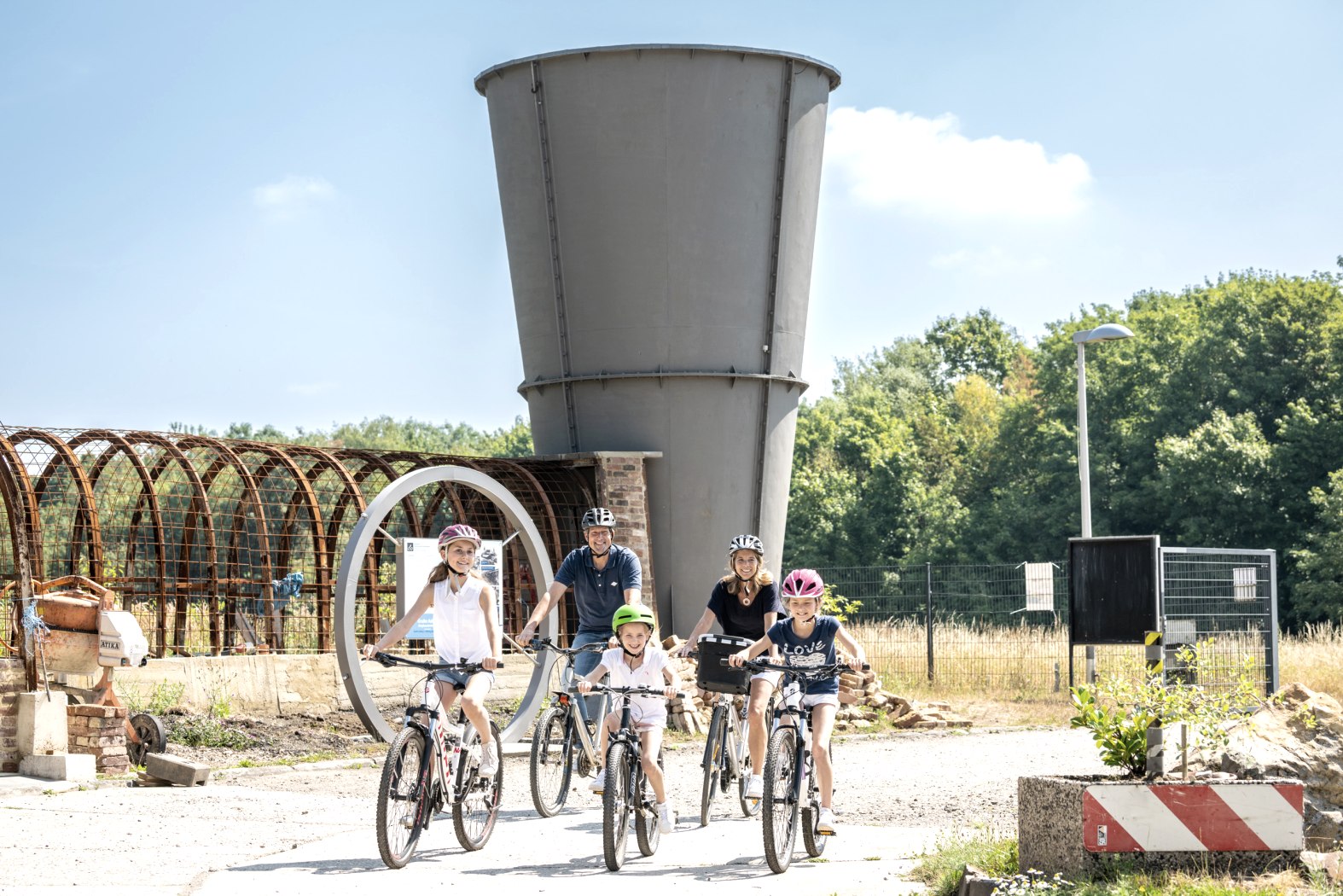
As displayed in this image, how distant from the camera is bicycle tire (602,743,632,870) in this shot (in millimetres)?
7840

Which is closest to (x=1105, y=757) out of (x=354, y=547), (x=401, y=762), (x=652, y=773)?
(x=652, y=773)

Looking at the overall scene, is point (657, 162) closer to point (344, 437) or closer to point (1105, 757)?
point (1105, 757)

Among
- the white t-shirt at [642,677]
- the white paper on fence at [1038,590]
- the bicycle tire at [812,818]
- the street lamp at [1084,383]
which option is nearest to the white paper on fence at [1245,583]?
the street lamp at [1084,383]

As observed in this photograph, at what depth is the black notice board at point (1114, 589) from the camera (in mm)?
11102

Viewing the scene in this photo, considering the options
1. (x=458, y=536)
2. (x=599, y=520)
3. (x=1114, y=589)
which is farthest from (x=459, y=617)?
(x=1114, y=589)

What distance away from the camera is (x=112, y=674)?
1309 cm

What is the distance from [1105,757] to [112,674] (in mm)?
9026

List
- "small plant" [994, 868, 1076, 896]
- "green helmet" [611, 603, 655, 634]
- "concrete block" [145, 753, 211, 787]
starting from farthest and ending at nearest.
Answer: "concrete block" [145, 753, 211, 787] < "green helmet" [611, 603, 655, 634] < "small plant" [994, 868, 1076, 896]

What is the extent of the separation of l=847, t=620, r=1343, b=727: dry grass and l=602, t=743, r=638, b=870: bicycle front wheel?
11.2 m

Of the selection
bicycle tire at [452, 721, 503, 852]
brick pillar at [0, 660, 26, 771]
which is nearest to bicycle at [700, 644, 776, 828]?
bicycle tire at [452, 721, 503, 852]

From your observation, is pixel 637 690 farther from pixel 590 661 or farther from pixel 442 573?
pixel 590 661

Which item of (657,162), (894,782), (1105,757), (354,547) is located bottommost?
(894,782)

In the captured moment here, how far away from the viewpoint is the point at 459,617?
8625mm

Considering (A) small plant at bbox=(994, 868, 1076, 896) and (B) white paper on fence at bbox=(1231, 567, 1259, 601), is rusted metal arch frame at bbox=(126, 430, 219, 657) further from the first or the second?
(B) white paper on fence at bbox=(1231, 567, 1259, 601)
